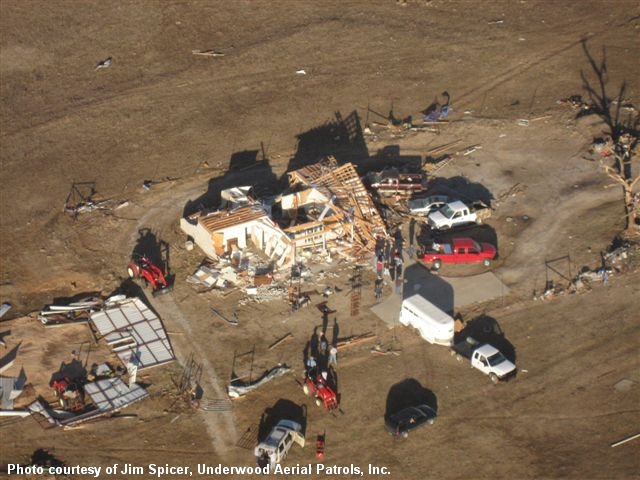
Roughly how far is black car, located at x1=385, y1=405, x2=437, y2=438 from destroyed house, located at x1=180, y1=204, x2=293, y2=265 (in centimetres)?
1298

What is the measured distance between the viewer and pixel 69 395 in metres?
42.4

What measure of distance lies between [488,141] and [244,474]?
3141cm

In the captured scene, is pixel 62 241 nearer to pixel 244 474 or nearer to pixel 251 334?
pixel 251 334

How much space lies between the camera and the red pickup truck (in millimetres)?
49812

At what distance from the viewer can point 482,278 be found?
162ft

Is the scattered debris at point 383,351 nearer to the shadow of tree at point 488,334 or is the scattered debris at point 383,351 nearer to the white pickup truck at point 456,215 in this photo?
the shadow of tree at point 488,334

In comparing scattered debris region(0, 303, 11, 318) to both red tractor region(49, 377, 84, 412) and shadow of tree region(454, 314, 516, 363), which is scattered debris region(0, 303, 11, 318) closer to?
red tractor region(49, 377, 84, 412)

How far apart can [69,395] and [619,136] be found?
39721 millimetres

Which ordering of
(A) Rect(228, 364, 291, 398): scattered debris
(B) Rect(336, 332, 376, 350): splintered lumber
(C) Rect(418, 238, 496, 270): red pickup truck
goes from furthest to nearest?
1. (C) Rect(418, 238, 496, 270): red pickup truck
2. (B) Rect(336, 332, 376, 350): splintered lumber
3. (A) Rect(228, 364, 291, 398): scattered debris

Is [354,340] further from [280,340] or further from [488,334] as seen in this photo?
[488,334]

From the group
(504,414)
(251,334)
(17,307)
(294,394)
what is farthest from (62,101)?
(504,414)

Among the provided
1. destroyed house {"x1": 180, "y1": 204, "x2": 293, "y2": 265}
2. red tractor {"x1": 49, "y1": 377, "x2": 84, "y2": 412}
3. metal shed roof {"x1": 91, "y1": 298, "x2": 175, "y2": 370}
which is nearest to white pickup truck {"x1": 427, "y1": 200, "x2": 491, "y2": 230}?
destroyed house {"x1": 180, "y1": 204, "x2": 293, "y2": 265}

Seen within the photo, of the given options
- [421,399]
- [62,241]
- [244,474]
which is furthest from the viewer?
[62,241]

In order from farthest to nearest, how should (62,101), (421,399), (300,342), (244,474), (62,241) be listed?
(62,101)
(62,241)
(300,342)
(421,399)
(244,474)
